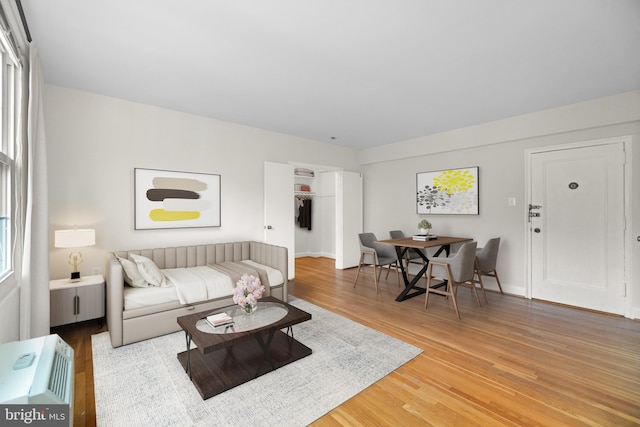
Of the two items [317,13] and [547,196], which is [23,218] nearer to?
[317,13]

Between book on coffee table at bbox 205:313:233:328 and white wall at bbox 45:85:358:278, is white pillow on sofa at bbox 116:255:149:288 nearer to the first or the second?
white wall at bbox 45:85:358:278

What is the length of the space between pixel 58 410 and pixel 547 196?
5.00m

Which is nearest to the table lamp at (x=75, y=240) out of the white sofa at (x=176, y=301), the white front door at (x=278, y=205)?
the white sofa at (x=176, y=301)

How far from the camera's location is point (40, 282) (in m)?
2.34

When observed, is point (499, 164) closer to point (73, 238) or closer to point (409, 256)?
point (409, 256)

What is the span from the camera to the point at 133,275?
2.94 meters

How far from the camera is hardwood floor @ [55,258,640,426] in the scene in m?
1.80

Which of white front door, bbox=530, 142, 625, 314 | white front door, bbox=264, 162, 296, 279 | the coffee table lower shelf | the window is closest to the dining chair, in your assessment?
white front door, bbox=530, 142, 625, 314

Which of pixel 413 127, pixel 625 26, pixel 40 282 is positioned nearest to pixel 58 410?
pixel 40 282

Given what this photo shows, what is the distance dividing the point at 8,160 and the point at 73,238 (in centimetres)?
101

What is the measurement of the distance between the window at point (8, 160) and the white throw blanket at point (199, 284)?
125 centimetres

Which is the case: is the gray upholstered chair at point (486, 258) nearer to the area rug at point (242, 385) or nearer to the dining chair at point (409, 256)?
the dining chair at point (409, 256)

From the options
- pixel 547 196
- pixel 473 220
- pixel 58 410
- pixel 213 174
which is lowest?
pixel 58 410

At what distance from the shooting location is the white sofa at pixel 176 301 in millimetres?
2664
